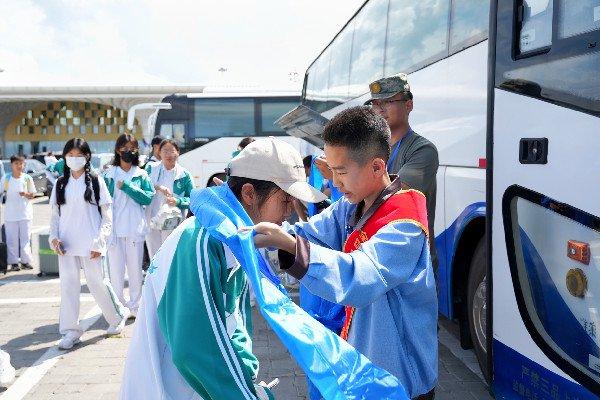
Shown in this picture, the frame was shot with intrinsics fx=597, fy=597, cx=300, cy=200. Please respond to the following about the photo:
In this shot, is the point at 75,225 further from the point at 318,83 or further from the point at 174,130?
the point at 174,130

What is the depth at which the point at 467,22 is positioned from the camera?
4.44 m

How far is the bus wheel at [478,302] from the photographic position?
4.23 m

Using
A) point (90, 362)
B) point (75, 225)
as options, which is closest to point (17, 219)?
point (75, 225)

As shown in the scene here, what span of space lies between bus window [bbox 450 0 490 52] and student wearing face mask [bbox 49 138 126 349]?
337 centimetres

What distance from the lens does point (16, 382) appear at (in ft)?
15.1

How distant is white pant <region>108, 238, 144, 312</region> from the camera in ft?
20.9

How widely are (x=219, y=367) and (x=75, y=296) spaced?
4.49m

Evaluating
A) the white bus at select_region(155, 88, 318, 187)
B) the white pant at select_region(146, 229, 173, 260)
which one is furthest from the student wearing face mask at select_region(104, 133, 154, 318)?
the white bus at select_region(155, 88, 318, 187)

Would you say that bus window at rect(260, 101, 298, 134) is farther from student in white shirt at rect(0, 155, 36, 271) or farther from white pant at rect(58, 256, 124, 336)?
Answer: white pant at rect(58, 256, 124, 336)

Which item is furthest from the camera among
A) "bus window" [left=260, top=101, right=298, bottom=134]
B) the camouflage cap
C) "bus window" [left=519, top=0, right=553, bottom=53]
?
"bus window" [left=260, top=101, right=298, bottom=134]

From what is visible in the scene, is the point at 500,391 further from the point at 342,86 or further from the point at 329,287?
the point at 342,86

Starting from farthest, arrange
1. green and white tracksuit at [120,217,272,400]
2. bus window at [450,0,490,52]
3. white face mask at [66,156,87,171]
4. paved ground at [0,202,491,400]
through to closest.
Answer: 1. white face mask at [66,156,87,171]
2. paved ground at [0,202,491,400]
3. bus window at [450,0,490,52]
4. green and white tracksuit at [120,217,272,400]

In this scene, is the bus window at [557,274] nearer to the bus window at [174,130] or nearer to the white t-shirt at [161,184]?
the white t-shirt at [161,184]

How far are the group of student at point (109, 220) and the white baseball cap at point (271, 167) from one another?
13.3 feet
